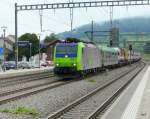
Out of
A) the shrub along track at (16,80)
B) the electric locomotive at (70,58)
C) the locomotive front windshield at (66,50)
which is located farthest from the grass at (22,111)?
the locomotive front windshield at (66,50)

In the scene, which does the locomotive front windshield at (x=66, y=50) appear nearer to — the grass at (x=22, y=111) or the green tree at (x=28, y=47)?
the grass at (x=22, y=111)

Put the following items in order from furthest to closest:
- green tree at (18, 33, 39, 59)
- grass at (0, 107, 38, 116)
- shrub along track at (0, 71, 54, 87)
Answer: green tree at (18, 33, 39, 59)
shrub along track at (0, 71, 54, 87)
grass at (0, 107, 38, 116)

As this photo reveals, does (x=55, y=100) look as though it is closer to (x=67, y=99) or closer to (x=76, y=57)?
(x=67, y=99)

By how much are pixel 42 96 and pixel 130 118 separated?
889 centimetres

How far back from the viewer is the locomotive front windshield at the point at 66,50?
125 feet

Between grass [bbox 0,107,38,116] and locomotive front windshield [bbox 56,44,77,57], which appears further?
locomotive front windshield [bbox 56,44,77,57]

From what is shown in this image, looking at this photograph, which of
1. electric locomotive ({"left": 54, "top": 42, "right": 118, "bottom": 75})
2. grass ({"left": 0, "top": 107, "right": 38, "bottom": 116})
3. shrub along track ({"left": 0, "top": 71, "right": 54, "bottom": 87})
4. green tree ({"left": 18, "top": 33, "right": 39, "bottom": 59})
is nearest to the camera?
grass ({"left": 0, "top": 107, "right": 38, "bottom": 116})

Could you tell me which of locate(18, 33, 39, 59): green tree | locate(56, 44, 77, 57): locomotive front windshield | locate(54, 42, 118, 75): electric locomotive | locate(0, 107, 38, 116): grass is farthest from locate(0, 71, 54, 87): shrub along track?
locate(18, 33, 39, 59): green tree

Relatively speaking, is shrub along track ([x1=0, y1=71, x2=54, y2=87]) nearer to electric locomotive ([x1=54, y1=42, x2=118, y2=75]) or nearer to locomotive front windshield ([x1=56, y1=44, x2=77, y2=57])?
→ electric locomotive ([x1=54, y1=42, x2=118, y2=75])

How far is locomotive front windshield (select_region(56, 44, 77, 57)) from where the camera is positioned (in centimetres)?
3825

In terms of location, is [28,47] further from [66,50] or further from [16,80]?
[66,50]

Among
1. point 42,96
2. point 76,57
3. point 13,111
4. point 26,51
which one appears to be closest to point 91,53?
point 76,57

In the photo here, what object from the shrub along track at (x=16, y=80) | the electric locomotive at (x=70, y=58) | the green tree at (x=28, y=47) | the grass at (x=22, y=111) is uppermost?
the green tree at (x=28, y=47)

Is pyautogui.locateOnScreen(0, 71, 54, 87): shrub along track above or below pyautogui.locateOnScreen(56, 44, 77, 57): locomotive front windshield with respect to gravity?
below
